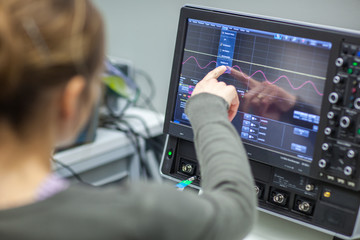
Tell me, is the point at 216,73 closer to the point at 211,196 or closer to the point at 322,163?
the point at 322,163

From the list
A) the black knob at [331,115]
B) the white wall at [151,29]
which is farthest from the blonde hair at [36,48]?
the white wall at [151,29]

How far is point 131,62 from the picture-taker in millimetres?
1899

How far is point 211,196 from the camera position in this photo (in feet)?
2.47

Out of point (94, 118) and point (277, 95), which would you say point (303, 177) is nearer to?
point (277, 95)

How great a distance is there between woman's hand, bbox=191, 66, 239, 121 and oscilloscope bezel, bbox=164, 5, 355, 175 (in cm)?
10

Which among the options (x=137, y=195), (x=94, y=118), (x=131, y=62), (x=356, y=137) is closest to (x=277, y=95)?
(x=356, y=137)

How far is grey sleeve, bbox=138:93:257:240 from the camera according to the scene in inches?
25.2

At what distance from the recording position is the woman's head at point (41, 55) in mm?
550

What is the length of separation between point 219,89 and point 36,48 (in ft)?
1.89

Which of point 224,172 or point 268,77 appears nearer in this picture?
point 224,172

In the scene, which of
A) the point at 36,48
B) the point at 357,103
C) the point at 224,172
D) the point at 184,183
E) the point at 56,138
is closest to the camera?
the point at 36,48

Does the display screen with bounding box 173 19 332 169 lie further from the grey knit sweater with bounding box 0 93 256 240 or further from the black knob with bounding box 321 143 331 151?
the grey knit sweater with bounding box 0 93 256 240

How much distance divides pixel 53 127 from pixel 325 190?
0.66 meters

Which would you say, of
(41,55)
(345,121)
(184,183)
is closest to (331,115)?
(345,121)
